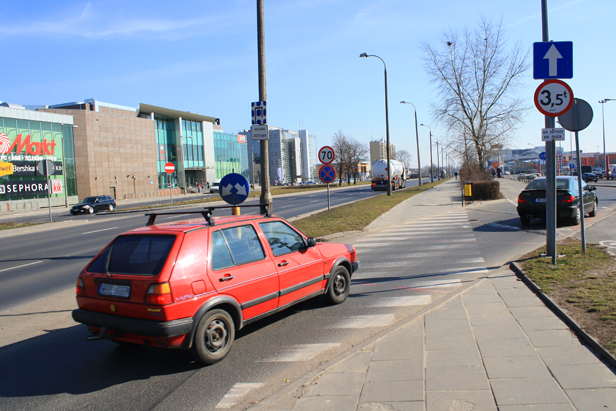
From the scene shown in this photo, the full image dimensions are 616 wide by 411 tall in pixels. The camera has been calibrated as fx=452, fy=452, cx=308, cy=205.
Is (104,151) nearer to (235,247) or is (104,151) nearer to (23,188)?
(23,188)

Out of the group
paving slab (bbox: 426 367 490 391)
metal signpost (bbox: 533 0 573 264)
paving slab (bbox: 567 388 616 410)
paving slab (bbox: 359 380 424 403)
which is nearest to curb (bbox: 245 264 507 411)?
paving slab (bbox: 359 380 424 403)

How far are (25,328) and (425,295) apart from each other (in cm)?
581

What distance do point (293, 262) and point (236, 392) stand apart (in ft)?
6.79

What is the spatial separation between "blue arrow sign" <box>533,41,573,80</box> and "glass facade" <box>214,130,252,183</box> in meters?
82.2

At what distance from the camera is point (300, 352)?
195 inches

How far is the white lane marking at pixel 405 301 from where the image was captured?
6648mm

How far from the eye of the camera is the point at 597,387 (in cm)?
362

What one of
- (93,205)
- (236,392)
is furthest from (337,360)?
A: (93,205)

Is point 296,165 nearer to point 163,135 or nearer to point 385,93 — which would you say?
point 163,135

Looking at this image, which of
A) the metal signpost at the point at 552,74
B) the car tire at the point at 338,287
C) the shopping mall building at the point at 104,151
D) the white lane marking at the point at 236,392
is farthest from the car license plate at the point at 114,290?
the shopping mall building at the point at 104,151

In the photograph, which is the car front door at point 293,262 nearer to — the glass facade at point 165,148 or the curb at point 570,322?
the curb at point 570,322

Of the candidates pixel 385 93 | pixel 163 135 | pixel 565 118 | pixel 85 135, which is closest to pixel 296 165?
pixel 163 135

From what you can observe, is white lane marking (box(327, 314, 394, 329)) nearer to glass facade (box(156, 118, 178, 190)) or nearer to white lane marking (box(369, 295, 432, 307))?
white lane marking (box(369, 295, 432, 307))

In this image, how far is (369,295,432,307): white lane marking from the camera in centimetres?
665
